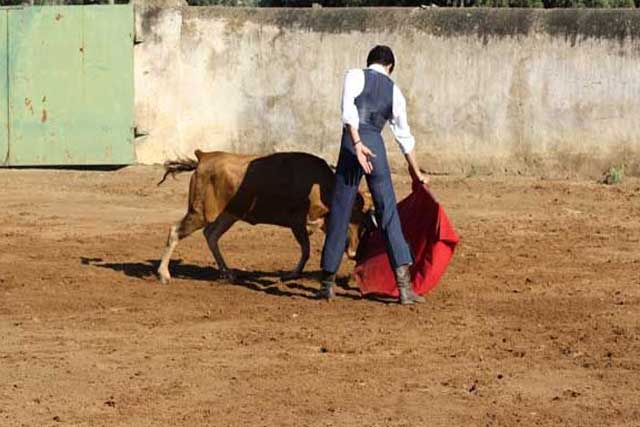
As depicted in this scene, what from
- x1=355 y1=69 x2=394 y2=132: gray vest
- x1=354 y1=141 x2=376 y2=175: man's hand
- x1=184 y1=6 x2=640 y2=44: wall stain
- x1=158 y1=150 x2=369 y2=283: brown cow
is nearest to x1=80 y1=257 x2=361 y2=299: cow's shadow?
x1=158 y1=150 x2=369 y2=283: brown cow

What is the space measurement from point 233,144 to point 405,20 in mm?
2784

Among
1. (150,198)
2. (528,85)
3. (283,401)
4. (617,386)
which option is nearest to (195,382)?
(283,401)

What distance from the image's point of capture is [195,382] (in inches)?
350

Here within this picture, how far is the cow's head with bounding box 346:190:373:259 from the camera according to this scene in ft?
40.1

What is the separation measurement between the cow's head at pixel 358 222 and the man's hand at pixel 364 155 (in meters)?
1.24

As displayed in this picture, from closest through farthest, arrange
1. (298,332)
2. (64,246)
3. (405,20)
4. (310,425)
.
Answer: (310,425) < (298,332) < (64,246) < (405,20)

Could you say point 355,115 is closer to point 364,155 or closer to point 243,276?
point 364,155

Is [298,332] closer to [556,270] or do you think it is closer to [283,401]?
[283,401]

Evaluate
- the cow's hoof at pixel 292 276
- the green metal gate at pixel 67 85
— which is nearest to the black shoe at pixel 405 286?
the cow's hoof at pixel 292 276

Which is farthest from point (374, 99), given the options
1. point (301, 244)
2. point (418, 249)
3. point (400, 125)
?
point (301, 244)

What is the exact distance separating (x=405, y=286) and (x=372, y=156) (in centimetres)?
106

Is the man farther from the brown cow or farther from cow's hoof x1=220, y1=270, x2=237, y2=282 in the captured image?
cow's hoof x1=220, y1=270, x2=237, y2=282

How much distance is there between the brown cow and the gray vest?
3.52 feet

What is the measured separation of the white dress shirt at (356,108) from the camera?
35.8 feet
